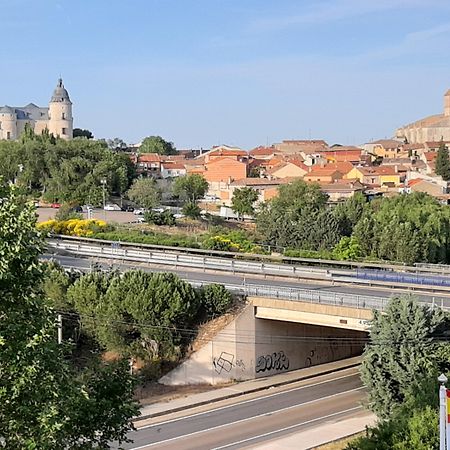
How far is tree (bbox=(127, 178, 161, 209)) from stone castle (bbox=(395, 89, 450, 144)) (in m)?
81.4

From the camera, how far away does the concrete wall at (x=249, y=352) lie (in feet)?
88.2

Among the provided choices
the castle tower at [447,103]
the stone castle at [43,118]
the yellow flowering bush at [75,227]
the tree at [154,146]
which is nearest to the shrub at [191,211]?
the yellow flowering bush at [75,227]

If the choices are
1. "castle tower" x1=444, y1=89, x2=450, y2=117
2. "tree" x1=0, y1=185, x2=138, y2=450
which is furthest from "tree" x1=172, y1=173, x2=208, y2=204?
"castle tower" x1=444, y1=89, x2=450, y2=117

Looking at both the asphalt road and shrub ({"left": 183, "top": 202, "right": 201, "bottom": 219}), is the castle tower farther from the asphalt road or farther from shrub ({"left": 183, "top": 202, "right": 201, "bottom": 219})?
the asphalt road

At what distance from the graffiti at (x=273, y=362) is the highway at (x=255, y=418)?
4.07 ft

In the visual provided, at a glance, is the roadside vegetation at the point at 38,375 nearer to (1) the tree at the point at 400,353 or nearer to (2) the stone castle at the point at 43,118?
(1) the tree at the point at 400,353

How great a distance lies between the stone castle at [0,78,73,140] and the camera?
120438mm

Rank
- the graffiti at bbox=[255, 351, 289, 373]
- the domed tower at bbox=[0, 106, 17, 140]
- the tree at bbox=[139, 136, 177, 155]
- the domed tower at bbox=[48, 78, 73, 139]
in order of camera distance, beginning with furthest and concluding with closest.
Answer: the tree at bbox=[139, 136, 177, 155] < the domed tower at bbox=[0, 106, 17, 140] < the domed tower at bbox=[48, 78, 73, 139] < the graffiti at bbox=[255, 351, 289, 373]

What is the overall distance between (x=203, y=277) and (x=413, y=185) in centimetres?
4936

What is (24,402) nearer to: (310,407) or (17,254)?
(17,254)

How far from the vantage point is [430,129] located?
467 feet

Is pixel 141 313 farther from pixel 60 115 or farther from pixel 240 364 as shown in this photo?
pixel 60 115

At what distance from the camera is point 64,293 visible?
1157 inches

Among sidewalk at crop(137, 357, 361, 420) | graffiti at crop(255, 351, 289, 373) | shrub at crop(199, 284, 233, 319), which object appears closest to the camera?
sidewalk at crop(137, 357, 361, 420)
